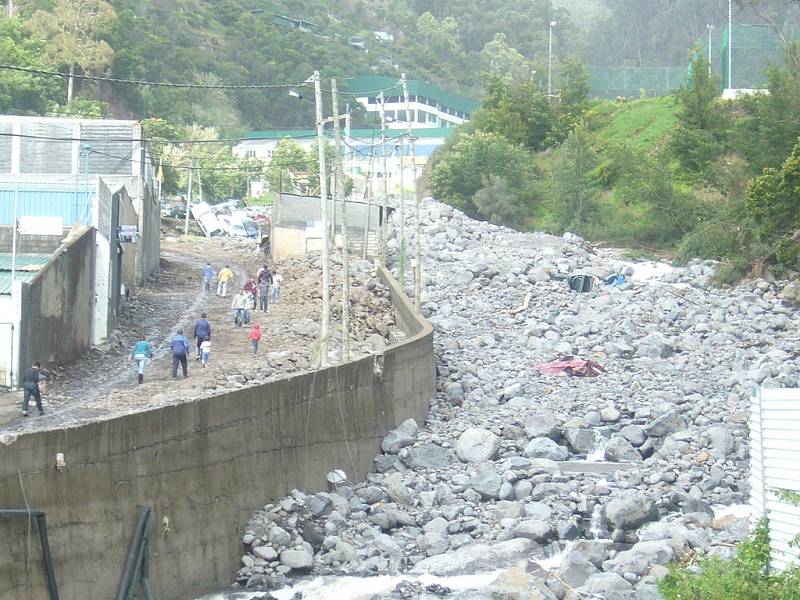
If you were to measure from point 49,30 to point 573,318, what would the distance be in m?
58.4

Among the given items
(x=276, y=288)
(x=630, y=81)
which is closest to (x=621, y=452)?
(x=276, y=288)

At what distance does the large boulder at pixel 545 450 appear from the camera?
26016mm

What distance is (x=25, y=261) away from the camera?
1219 inches

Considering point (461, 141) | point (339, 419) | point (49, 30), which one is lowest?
point (339, 419)

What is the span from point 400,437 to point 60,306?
25.7ft

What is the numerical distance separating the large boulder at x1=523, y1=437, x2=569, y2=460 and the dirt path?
203 inches

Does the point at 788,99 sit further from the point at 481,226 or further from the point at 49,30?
the point at 49,30

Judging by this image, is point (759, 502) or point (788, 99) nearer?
point (759, 502)

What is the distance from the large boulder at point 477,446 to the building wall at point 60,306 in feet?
28.3

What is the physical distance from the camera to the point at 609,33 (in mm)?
134875

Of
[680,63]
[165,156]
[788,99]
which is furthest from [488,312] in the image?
Answer: [680,63]

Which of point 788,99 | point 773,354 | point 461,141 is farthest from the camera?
point 461,141

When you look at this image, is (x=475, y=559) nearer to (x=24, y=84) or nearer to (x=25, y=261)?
(x=25, y=261)

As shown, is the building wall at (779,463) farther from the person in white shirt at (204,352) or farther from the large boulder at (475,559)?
the person in white shirt at (204,352)
